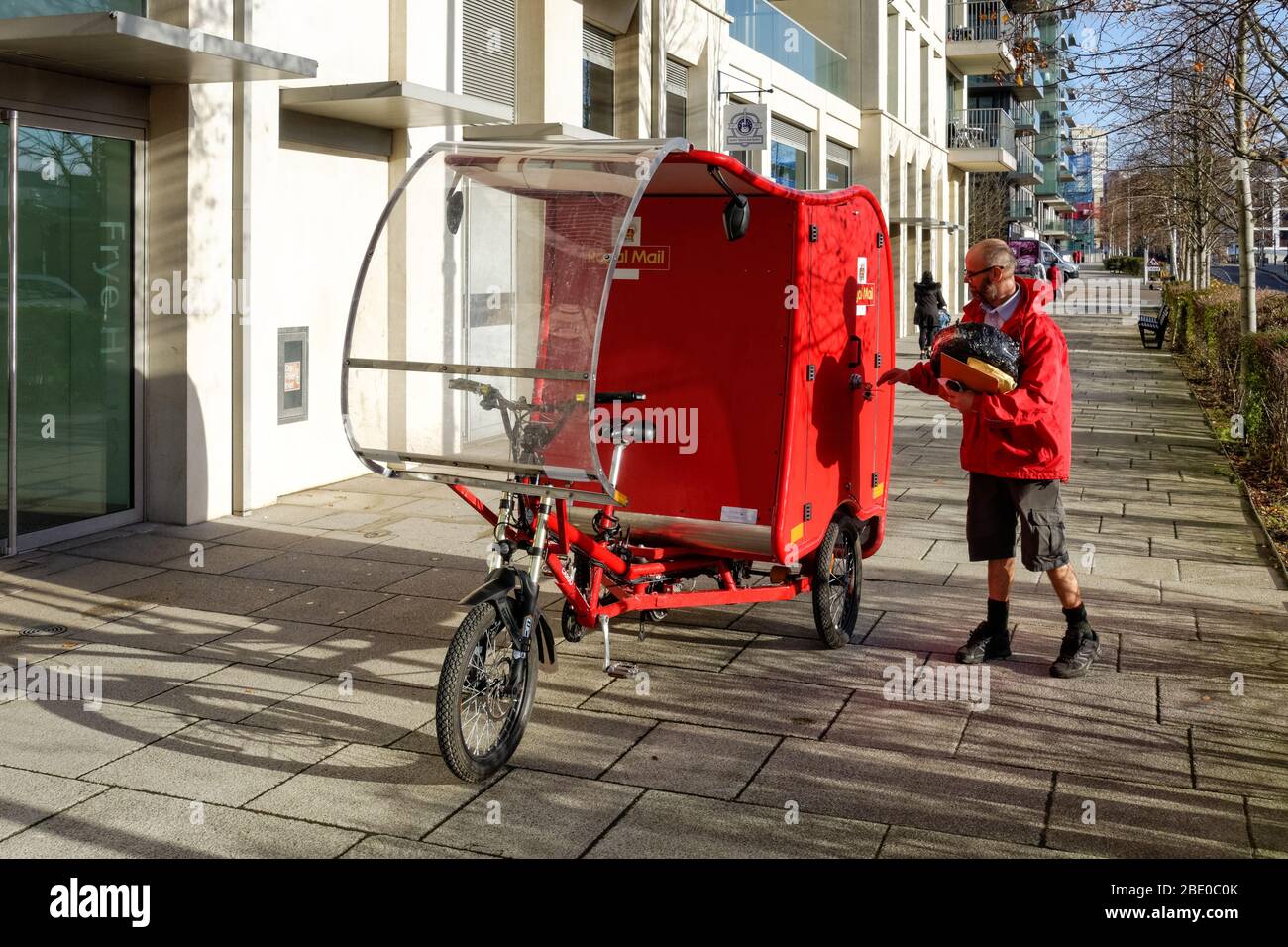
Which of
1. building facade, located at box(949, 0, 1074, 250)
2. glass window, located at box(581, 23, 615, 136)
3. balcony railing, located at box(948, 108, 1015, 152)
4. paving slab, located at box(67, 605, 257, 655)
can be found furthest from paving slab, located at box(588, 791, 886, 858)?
balcony railing, located at box(948, 108, 1015, 152)

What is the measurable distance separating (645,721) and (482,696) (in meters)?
0.90

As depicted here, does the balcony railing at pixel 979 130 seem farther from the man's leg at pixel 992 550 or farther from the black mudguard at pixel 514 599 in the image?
the black mudguard at pixel 514 599

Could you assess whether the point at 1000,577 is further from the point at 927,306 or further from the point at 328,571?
the point at 927,306

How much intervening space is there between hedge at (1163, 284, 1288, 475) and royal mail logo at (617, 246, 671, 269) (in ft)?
21.8

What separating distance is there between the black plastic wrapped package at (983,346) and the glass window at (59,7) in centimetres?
550

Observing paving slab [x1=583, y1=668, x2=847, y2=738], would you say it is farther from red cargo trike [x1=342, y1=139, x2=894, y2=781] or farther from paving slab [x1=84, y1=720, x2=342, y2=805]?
paving slab [x1=84, y1=720, x2=342, y2=805]

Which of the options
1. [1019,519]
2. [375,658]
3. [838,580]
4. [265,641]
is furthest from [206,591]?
[1019,519]

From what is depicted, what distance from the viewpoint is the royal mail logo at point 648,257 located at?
675cm

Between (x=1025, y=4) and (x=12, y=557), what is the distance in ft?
25.2

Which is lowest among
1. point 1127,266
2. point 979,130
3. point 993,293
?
point 993,293

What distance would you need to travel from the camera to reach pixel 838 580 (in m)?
7.04

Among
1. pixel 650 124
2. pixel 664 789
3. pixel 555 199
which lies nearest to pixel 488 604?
pixel 664 789

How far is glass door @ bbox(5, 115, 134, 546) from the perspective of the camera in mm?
8828

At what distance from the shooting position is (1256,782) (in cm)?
510
